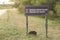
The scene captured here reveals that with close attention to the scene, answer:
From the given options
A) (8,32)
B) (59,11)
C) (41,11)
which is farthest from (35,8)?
(59,11)

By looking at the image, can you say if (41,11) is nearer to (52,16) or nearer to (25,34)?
(25,34)

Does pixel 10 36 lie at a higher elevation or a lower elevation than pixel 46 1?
lower

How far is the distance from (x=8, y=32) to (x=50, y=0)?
464 cm

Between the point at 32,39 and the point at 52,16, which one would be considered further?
the point at 52,16

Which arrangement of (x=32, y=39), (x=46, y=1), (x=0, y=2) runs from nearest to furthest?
1. (x=32, y=39)
2. (x=46, y=1)
3. (x=0, y=2)

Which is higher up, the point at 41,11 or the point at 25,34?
the point at 41,11

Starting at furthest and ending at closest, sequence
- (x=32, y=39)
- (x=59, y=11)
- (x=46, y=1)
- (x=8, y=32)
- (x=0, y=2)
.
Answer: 1. (x=0, y=2)
2. (x=46, y=1)
3. (x=59, y=11)
4. (x=8, y=32)
5. (x=32, y=39)

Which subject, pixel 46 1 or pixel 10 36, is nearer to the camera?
pixel 10 36

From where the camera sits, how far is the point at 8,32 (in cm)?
808

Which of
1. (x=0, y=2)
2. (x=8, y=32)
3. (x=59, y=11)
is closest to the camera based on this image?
(x=8, y=32)

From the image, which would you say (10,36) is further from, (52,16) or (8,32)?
(52,16)

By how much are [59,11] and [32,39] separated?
13.5 feet

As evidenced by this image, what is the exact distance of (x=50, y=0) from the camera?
1162cm

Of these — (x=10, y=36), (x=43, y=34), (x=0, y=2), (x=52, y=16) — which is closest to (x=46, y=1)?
(x=52, y=16)
